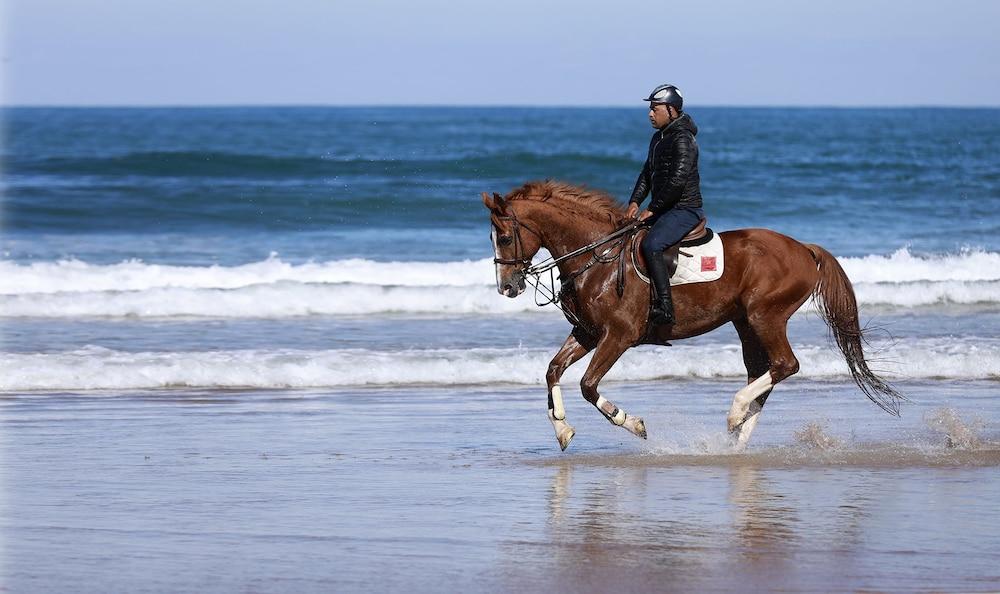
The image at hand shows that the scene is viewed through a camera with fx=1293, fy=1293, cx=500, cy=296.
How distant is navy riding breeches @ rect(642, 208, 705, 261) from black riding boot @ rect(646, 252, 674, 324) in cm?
5

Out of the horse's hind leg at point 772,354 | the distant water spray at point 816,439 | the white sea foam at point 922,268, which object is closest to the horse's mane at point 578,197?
the horse's hind leg at point 772,354

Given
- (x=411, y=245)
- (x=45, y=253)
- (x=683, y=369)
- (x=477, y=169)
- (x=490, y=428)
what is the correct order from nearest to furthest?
(x=490, y=428)
(x=683, y=369)
(x=45, y=253)
(x=411, y=245)
(x=477, y=169)

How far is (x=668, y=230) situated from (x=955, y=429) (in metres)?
2.46

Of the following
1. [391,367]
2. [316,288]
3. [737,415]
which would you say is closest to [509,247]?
[737,415]

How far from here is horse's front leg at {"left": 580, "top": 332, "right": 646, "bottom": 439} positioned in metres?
8.67

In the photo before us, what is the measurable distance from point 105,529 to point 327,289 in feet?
35.7

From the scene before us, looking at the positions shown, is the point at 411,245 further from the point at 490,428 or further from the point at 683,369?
the point at 490,428

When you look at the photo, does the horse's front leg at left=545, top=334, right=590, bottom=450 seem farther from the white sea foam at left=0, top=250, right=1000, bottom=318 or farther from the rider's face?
the white sea foam at left=0, top=250, right=1000, bottom=318

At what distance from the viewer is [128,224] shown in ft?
88.4

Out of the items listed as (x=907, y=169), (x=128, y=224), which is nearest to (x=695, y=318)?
(x=128, y=224)

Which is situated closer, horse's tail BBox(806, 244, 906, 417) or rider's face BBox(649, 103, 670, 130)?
rider's face BBox(649, 103, 670, 130)

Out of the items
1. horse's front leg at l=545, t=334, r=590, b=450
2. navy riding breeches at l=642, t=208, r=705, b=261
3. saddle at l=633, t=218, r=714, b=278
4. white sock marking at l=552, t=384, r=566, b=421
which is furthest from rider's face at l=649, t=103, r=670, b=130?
white sock marking at l=552, t=384, r=566, b=421

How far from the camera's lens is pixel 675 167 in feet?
28.9

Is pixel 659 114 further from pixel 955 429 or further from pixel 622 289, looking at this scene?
pixel 955 429
